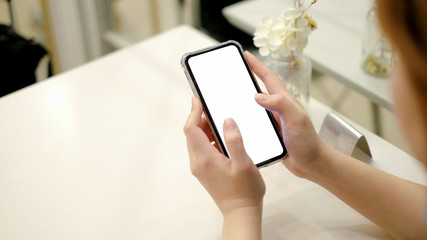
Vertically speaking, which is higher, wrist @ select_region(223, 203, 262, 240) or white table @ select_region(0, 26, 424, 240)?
wrist @ select_region(223, 203, 262, 240)

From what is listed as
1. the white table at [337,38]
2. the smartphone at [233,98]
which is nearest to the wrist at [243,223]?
the smartphone at [233,98]

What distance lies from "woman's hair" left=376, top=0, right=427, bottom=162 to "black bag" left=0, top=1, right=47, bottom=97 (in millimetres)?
1059

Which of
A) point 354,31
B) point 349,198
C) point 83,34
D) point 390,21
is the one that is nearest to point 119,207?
point 349,198

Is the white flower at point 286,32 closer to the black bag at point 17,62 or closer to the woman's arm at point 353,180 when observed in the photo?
the woman's arm at point 353,180

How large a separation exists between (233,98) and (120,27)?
5.54 ft

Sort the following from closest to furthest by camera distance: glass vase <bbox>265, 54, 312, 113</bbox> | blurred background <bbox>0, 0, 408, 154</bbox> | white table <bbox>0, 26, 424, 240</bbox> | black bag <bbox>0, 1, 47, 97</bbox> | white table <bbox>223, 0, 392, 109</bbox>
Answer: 1. white table <bbox>0, 26, 424, 240</bbox>
2. glass vase <bbox>265, 54, 312, 113</bbox>
3. white table <bbox>223, 0, 392, 109</bbox>
4. black bag <bbox>0, 1, 47, 97</bbox>
5. blurred background <bbox>0, 0, 408, 154</bbox>

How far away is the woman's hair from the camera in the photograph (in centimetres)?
38

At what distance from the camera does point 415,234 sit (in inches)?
27.0

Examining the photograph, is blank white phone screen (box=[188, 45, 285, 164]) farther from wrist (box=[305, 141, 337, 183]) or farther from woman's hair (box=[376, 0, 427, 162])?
woman's hair (box=[376, 0, 427, 162])

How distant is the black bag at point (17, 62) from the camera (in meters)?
1.23

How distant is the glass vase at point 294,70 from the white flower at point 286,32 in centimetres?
3

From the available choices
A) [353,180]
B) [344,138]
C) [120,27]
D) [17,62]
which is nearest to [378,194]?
[353,180]

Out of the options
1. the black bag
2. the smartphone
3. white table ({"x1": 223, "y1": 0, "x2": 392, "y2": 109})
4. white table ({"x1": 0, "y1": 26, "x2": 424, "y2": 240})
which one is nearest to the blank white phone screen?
the smartphone

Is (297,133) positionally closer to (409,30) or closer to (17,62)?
(409,30)
